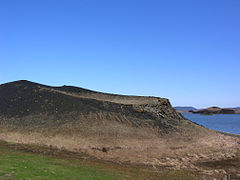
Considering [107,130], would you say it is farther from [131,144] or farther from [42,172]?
[42,172]

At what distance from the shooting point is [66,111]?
146 ft

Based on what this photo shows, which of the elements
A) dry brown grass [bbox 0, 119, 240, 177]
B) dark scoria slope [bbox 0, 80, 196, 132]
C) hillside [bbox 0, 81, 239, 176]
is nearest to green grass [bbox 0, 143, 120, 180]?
dry brown grass [bbox 0, 119, 240, 177]

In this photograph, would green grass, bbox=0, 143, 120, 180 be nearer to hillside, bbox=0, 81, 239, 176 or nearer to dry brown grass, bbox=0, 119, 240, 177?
dry brown grass, bbox=0, 119, 240, 177

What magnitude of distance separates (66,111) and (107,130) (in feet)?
30.2

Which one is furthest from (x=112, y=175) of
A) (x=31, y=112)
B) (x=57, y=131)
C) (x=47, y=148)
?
(x=31, y=112)

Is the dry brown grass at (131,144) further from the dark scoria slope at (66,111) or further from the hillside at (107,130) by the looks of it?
the dark scoria slope at (66,111)

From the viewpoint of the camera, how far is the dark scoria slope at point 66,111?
42688 millimetres

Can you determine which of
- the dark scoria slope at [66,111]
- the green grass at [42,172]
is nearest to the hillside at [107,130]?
the dark scoria slope at [66,111]

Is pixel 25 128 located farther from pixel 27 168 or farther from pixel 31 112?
pixel 27 168

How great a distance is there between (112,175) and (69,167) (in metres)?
Answer: 4.04

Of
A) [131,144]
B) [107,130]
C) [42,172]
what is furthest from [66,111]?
[42,172]

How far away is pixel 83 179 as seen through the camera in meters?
18.2

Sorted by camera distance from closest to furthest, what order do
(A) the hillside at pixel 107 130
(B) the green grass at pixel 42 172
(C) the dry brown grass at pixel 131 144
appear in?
(B) the green grass at pixel 42 172 → (C) the dry brown grass at pixel 131 144 → (A) the hillside at pixel 107 130

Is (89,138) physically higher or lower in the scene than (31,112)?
lower
